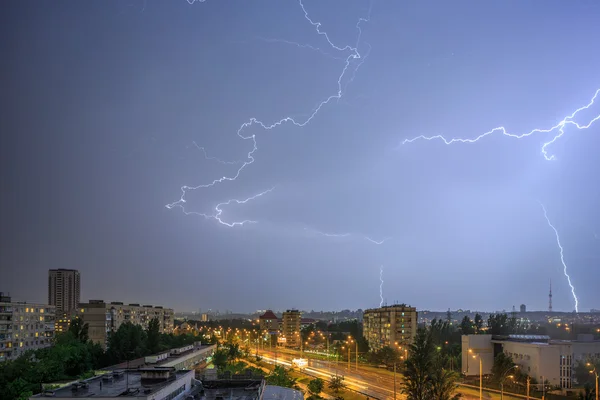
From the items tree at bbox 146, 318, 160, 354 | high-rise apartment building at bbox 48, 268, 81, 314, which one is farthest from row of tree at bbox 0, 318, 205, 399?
high-rise apartment building at bbox 48, 268, 81, 314

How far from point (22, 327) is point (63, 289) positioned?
9176cm

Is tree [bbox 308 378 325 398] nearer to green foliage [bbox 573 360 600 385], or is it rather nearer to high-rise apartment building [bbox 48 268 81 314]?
green foliage [bbox 573 360 600 385]

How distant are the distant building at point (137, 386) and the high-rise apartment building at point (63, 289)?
427 feet

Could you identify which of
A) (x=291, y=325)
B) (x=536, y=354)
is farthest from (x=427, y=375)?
A: (x=291, y=325)

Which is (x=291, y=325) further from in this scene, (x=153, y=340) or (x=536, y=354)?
(x=536, y=354)

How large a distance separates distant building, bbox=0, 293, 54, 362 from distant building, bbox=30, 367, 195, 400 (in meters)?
39.0

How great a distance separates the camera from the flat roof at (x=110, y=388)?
2508 centimetres

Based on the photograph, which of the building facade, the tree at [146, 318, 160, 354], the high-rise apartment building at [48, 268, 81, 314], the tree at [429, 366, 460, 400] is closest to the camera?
the tree at [429, 366, 460, 400]

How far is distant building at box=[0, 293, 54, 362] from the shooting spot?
217ft

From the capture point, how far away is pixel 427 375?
3759 centimetres

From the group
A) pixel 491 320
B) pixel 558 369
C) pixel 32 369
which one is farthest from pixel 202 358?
pixel 491 320

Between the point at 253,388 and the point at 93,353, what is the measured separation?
113 ft

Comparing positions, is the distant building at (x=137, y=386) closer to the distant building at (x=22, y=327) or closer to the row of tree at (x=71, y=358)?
the row of tree at (x=71, y=358)

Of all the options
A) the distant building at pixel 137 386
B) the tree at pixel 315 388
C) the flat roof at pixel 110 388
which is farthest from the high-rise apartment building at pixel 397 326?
the flat roof at pixel 110 388
